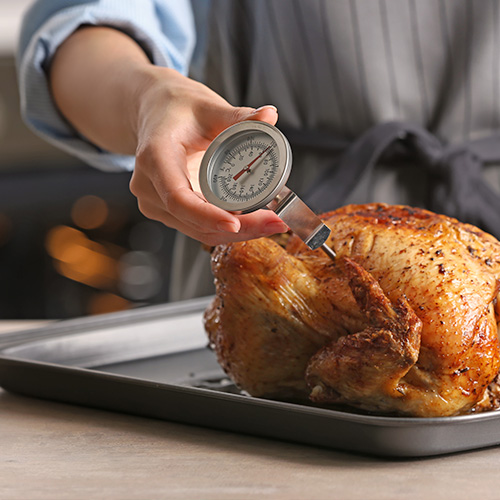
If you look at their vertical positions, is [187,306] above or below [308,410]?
below

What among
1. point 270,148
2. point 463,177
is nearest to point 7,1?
point 463,177

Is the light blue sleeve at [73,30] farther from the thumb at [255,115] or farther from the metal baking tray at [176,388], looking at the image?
the thumb at [255,115]

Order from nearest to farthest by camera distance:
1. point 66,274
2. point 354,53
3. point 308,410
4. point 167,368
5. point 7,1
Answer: point 308,410
point 167,368
point 354,53
point 66,274
point 7,1

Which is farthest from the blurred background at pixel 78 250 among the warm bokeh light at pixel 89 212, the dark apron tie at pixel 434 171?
the dark apron tie at pixel 434 171

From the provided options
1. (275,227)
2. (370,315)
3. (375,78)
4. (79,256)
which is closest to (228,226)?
(275,227)

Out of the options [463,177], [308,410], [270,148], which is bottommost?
[463,177]

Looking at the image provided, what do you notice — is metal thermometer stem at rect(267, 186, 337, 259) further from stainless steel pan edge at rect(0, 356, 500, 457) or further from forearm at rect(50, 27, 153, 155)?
forearm at rect(50, 27, 153, 155)

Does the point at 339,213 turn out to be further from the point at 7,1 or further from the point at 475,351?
the point at 7,1
